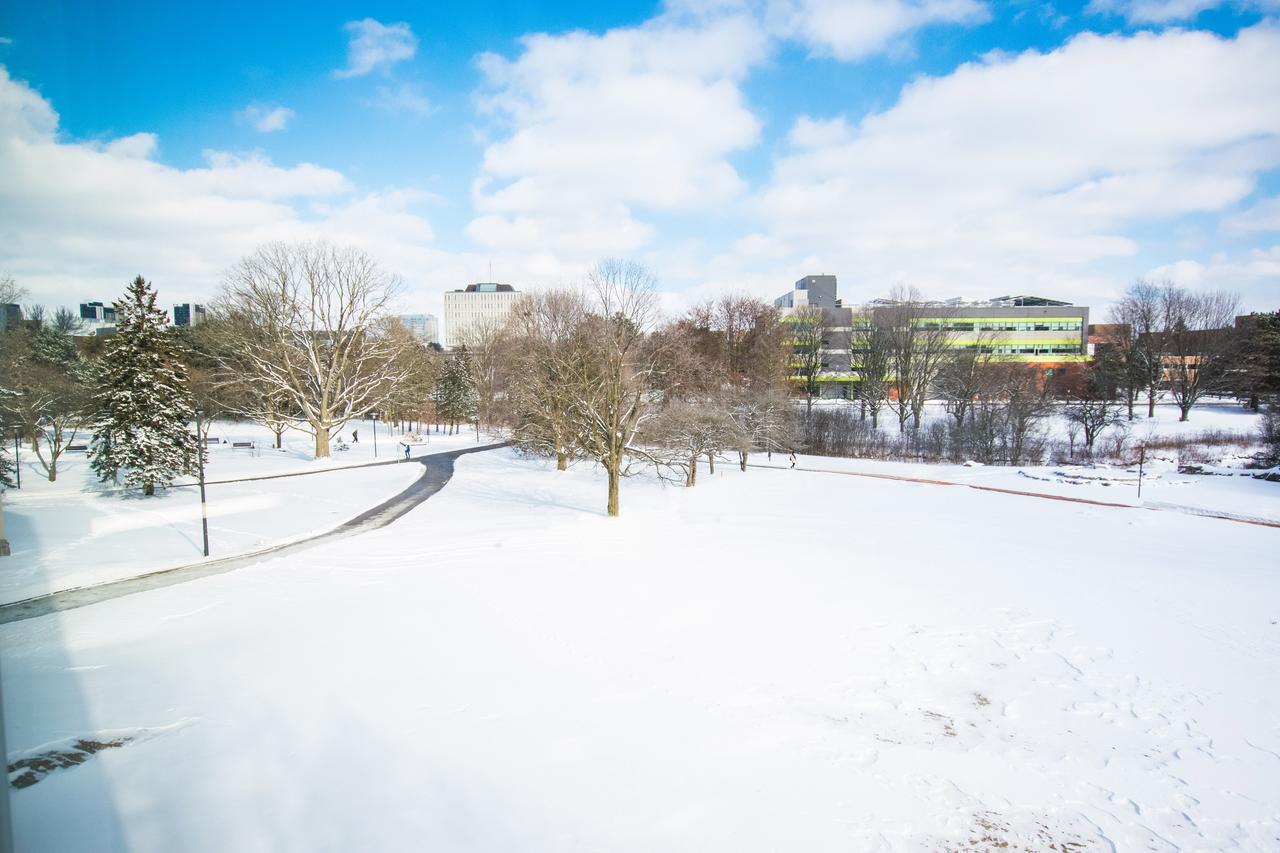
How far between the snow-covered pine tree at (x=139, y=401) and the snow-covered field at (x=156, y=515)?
1.39 meters

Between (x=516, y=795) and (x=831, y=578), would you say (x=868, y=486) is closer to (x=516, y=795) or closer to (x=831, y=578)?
(x=831, y=578)

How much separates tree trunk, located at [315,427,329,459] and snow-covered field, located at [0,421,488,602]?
642 mm

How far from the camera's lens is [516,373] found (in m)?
36.7

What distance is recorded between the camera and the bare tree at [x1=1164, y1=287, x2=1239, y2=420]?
42.8 meters

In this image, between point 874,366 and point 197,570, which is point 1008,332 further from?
point 197,570

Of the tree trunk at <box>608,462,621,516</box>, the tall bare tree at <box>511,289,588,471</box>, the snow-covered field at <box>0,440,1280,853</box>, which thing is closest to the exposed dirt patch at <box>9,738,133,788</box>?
the snow-covered field at <box>0,440,1280,853</box>

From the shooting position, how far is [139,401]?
24.9 m

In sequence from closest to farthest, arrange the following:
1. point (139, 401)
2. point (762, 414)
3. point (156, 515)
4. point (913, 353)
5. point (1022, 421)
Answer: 1. point (156, 515)
2. point (139, 401)
3. point (762, 414)
4. point (1022, 421)
5. point (913, 353)

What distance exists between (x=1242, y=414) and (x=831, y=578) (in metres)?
49.2

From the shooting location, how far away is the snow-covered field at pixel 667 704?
5539mm

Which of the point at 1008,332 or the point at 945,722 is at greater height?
the point at 1008,332

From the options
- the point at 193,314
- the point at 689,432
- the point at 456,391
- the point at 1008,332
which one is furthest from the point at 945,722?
the point at 1008,332

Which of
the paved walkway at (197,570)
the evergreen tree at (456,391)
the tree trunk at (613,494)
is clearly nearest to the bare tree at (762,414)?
the tree trunk at (613,494)

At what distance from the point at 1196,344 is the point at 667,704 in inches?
2248
